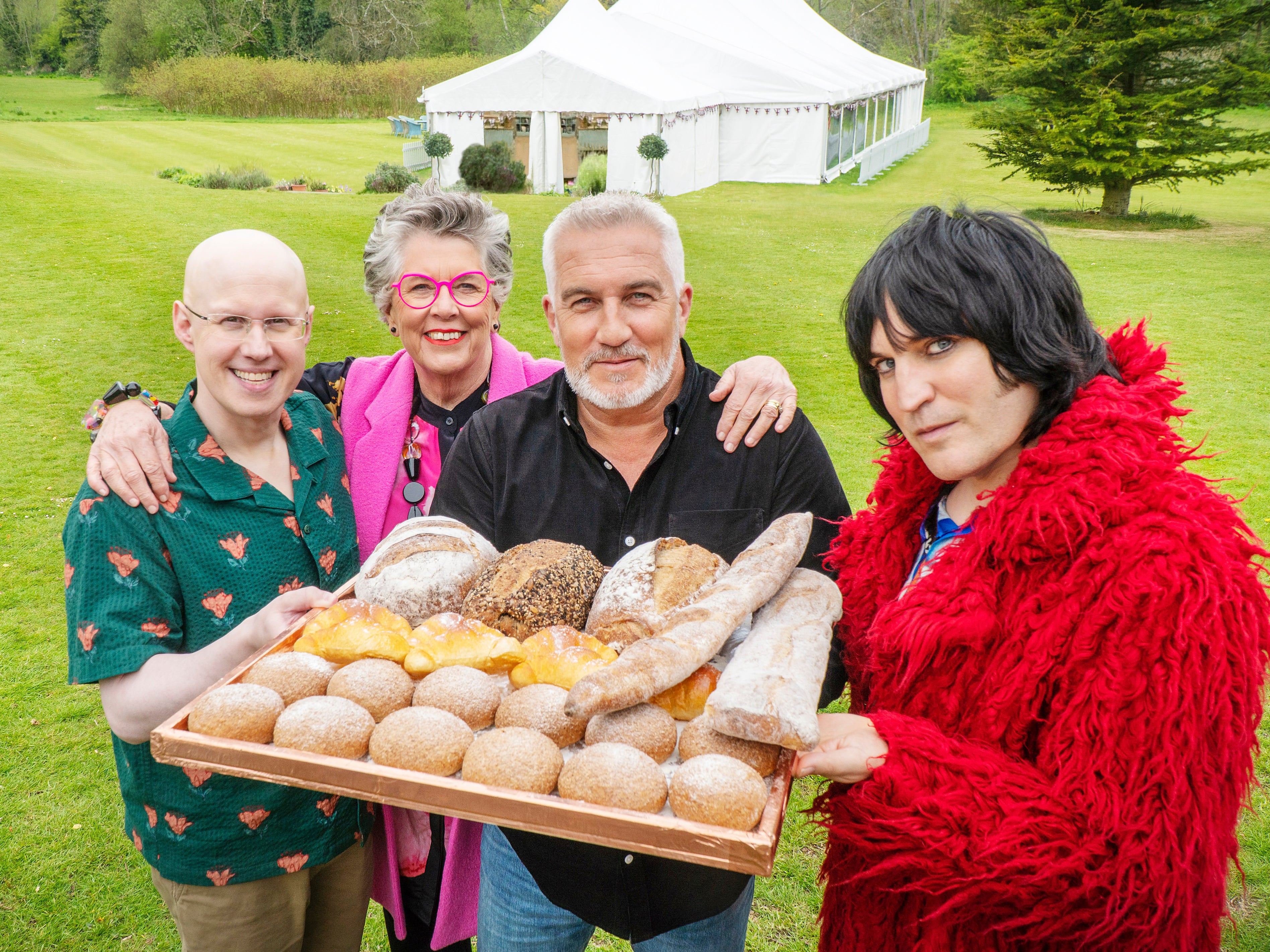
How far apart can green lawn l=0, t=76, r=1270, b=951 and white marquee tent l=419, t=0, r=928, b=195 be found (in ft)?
5.78

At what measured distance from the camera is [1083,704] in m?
1.63

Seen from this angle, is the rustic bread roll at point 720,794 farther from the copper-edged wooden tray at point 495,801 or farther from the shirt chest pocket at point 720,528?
the shirt chest pocket at point 720,528

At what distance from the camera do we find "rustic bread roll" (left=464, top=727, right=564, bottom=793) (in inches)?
61.3

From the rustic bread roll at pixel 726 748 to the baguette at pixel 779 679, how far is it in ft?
0.06

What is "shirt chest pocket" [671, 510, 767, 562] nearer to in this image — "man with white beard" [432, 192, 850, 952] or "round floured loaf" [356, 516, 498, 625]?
"man with white beard" [432, 192, 850, 952]

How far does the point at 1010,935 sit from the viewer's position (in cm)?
183

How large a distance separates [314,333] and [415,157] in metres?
19.3

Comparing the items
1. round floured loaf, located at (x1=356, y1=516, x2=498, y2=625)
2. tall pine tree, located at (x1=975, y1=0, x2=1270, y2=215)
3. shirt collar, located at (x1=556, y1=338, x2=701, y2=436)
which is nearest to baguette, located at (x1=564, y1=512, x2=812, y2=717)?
round floured loaf, located at (x1=356, y1=516, x2=498, y2=625)

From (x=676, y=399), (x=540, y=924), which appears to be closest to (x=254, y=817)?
(x=540, y=924)

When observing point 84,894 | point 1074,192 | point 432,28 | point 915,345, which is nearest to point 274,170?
point 1074,192

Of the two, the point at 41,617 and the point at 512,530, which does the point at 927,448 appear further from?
the point at 41,617

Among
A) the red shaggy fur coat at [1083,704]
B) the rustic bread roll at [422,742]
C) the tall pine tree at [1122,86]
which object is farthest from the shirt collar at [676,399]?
the tall pine tree at [1122,86]

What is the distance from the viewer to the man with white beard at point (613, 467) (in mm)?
2461

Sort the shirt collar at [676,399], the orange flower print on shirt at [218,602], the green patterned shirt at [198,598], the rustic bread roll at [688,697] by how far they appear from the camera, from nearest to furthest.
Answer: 1. the rustic bread roll at [688,697]
2. the green patterned shirt at [198,598]
3. the orange flower print on shirt at [218,602]
4. the shirt collar at [676,399]
